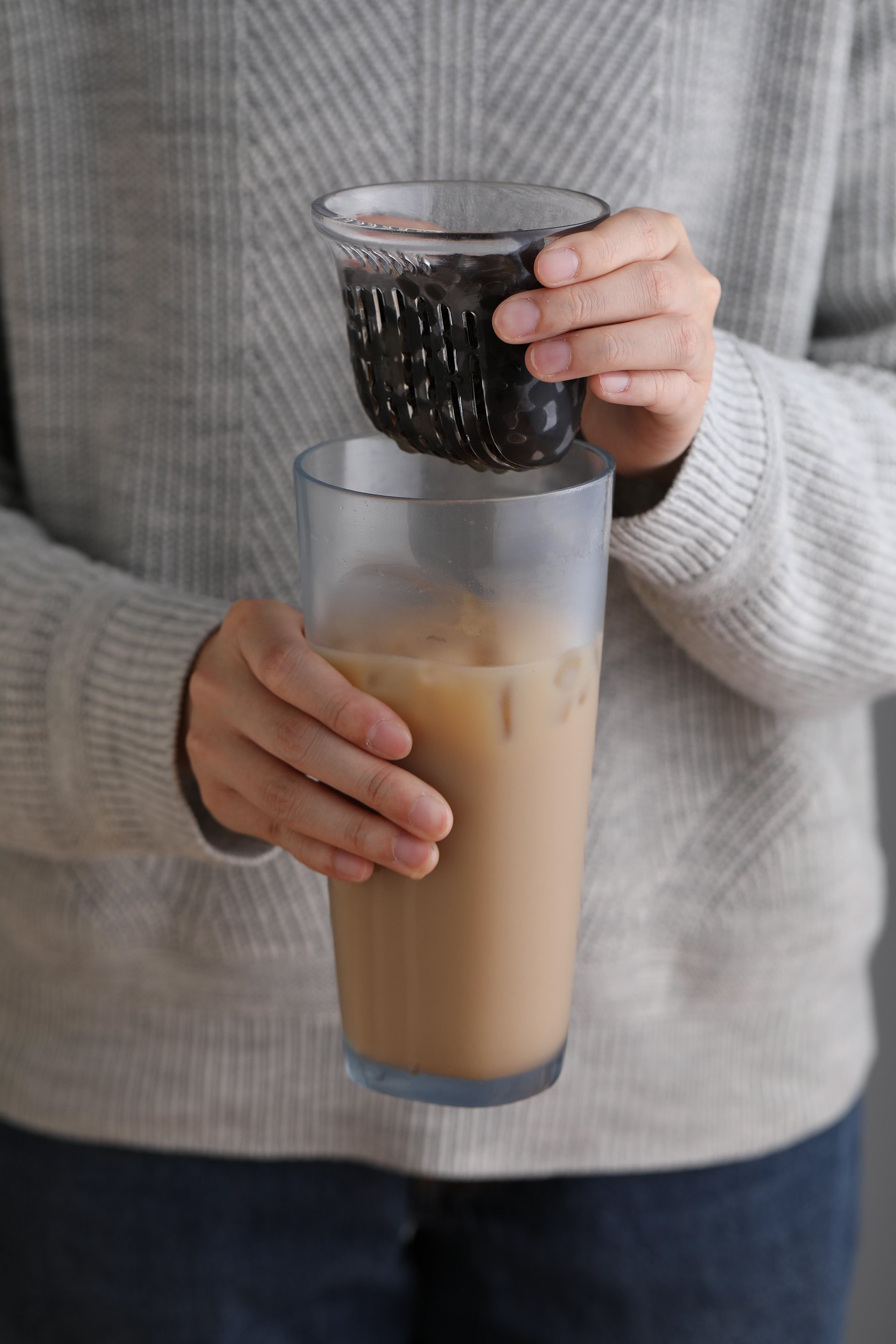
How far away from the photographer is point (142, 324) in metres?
0.75

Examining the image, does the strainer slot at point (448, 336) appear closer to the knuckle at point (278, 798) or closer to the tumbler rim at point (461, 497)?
the tumbler rim at point (461, 497)

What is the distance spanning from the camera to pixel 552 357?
0.41 m

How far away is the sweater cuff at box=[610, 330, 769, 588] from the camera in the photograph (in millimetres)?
554

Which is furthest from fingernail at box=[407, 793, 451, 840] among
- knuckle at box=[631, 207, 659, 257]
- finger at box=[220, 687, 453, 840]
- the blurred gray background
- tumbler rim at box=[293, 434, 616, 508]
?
the blurred gray background

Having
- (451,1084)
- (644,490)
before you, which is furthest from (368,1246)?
(644,490)

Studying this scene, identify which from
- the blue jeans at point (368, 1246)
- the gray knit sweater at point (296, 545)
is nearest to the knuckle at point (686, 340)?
the gray knit sweater at point (296, 545)

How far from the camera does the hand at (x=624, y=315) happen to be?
398 millimetres

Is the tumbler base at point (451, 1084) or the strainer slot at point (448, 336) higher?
the strainer slot at point (448, 336)

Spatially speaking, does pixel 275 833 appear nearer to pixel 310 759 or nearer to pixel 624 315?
pixel 310 759

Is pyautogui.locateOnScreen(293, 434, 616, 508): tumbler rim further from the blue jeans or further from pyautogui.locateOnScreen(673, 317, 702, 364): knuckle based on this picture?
the blue jeans

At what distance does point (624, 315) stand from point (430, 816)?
21 cm

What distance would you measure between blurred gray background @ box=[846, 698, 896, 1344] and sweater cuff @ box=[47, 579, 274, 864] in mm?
848

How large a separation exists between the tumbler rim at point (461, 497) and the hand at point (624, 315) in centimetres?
3

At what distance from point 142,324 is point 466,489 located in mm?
324
